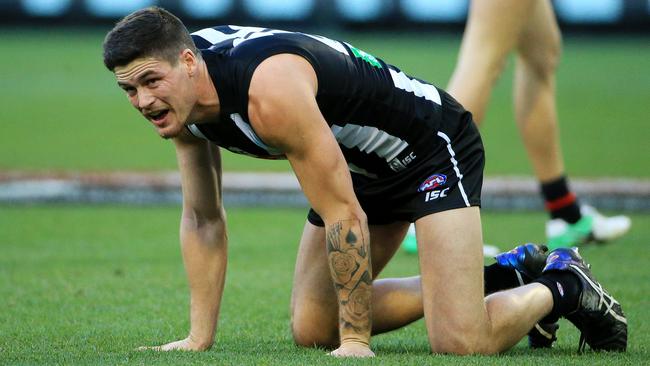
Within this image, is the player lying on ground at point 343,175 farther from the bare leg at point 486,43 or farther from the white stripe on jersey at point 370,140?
the bare leg at point 486,43

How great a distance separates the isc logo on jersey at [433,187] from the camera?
Answer: 16.2 feet

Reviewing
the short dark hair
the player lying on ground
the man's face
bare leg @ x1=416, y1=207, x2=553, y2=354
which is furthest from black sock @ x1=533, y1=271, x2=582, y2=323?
the short dark hair

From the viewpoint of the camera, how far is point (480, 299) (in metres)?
4.87

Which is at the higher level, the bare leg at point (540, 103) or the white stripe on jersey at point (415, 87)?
the white stripe on jersey at point (415, 87)

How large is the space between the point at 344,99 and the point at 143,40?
81 cm

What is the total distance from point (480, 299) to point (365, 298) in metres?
0.52

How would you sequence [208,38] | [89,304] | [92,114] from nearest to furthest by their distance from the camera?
[208,38] → [89,304] → [92,114]

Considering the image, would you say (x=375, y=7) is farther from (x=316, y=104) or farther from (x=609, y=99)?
(x=316, y=104)

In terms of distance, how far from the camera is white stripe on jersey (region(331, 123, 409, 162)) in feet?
15.7

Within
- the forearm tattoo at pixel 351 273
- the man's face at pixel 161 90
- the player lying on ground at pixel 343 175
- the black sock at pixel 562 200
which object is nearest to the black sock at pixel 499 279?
the player lying on ground at pixel 343 175

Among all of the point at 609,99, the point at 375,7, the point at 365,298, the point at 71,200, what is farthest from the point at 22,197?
the point at 375,7

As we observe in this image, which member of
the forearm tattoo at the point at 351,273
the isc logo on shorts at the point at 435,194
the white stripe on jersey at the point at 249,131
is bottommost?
the forearm tattoo at the point at 351,273

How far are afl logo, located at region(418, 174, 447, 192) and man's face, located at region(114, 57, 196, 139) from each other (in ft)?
3.45

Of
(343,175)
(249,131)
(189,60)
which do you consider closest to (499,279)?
(343,175)
